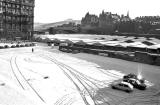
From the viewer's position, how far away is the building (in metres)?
86.9

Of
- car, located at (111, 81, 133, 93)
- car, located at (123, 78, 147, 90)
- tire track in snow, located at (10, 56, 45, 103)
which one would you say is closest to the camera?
tire track in snow, located at (10, 56, 45, 103)

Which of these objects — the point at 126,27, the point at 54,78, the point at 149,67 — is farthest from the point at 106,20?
the point at 54,78

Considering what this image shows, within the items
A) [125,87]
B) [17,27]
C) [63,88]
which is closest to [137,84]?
[125,87]

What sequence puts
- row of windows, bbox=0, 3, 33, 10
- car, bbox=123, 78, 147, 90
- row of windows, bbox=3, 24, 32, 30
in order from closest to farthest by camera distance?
1. car, bbox=123, 78, 147, 90
2. row of windows, bbox=0, 3, 33, 10
3. row of windows, bbox=3, 24, 32, 30

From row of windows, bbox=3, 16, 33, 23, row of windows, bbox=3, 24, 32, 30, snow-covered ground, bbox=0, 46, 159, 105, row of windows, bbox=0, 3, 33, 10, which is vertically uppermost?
row of windows, bbox=0, 3, 33, 10

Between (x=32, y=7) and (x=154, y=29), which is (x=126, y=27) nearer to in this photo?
(x=154, y=29)

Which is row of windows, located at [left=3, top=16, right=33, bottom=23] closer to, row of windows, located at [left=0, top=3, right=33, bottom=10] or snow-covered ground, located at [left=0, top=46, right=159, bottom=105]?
row of windows, located at [left=0, top=3, right=33, bottom=10]

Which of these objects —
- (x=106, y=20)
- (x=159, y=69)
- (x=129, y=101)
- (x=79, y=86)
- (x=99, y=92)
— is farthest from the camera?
(x=106, y=20)

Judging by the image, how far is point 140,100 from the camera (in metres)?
22.0

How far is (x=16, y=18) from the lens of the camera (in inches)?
3659

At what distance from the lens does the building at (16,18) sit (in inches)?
3423

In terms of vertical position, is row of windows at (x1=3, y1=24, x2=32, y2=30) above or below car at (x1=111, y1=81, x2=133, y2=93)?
above

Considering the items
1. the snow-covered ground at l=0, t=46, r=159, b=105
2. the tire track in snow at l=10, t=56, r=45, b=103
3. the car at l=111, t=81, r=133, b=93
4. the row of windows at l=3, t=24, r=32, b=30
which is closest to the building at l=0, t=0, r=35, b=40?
the row of windows at l=3, t=24, r=32, b=30

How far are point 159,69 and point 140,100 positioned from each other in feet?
61.8
